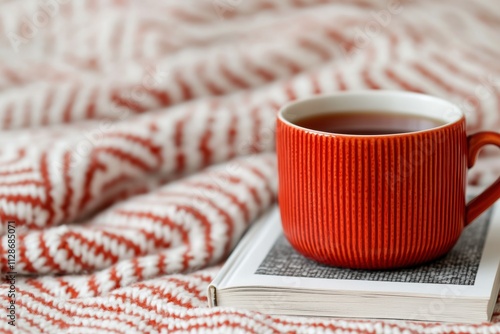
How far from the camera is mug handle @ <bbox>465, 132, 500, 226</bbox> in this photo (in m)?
A: 0.52

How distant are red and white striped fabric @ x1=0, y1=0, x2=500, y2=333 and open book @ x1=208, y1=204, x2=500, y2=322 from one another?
0.01m

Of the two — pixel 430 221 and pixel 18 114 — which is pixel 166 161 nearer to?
pixel 18 114

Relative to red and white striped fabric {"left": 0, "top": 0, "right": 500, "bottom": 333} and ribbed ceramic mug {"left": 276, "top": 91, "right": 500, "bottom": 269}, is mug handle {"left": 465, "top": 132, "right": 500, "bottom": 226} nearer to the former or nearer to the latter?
ribbed ceramic mug {"left": 276, "top": 91, "right": 500, "bottom": 269}

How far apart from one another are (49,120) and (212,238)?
370 mm

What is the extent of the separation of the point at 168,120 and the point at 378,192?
36cm

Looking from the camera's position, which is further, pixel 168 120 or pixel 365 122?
pixel 168 120

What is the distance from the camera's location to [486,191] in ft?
1.77

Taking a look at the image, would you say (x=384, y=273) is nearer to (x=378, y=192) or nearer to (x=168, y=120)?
(x=378, y=192)

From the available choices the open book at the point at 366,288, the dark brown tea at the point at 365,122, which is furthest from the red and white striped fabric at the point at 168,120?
the dark brown tea at the point at 365,122

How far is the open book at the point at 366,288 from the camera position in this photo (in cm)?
48

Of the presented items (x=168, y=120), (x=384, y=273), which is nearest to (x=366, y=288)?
(x=384, y=273)

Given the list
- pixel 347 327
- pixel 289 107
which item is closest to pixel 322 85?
pixel 289 107

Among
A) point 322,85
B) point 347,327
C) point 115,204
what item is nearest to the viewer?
point 347,327

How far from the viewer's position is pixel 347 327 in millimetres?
465
